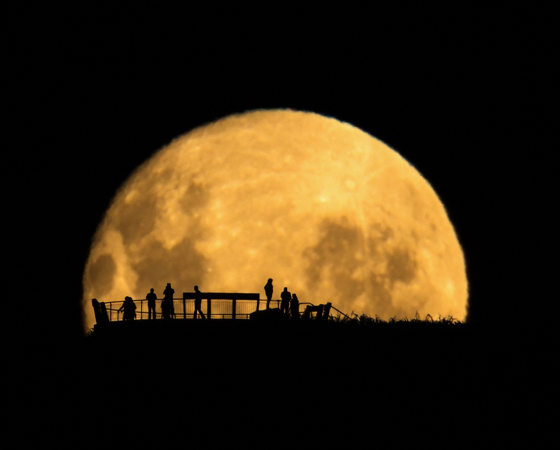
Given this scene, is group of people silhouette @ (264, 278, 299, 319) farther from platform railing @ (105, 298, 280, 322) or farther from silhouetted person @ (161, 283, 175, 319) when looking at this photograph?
silhouetted person @ (161, 283, 175, 319)

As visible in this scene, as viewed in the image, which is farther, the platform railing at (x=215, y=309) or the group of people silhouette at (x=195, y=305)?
the platform railing at (x=215, y=309)

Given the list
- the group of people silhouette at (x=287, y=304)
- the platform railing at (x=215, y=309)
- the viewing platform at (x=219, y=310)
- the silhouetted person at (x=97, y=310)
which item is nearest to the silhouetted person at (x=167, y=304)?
the viewing platform at (x=219, y=310)

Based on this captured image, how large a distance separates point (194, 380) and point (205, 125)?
28.8 meters

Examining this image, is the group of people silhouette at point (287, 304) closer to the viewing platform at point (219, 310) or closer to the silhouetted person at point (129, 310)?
the viewing platform at point (219, 310)

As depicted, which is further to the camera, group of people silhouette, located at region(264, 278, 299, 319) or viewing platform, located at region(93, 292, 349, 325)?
viewing platform, located at region(93, 292, 349, 325)

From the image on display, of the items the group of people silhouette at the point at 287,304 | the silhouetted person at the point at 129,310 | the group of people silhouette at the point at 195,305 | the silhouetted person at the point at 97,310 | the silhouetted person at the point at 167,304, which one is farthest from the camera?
the silhouetted person at the point at 129,310

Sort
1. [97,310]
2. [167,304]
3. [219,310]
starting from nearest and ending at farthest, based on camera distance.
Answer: [167,304] < [97,310] < [219,310]

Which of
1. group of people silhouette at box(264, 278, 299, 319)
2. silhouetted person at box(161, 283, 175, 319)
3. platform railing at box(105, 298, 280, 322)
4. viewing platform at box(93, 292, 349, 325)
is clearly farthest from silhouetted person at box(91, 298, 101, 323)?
group of people silhouette at box(264, 278, 299, 319)

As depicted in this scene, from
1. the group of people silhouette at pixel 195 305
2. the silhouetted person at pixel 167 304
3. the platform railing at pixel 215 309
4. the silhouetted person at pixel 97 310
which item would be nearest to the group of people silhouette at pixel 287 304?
the group of people silhouette at pixel 195 305

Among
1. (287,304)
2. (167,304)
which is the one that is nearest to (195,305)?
(167,304)

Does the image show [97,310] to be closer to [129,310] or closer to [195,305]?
[129,310]

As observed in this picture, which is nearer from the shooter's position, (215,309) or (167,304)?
(167,304)

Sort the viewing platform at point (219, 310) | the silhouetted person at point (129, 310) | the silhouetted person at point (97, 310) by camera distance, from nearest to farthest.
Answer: the viewing platform at point (219, 310), the silhouetted person at point (97, 310), the silhouetted person at point (129, 310)

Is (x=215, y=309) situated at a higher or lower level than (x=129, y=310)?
higher
